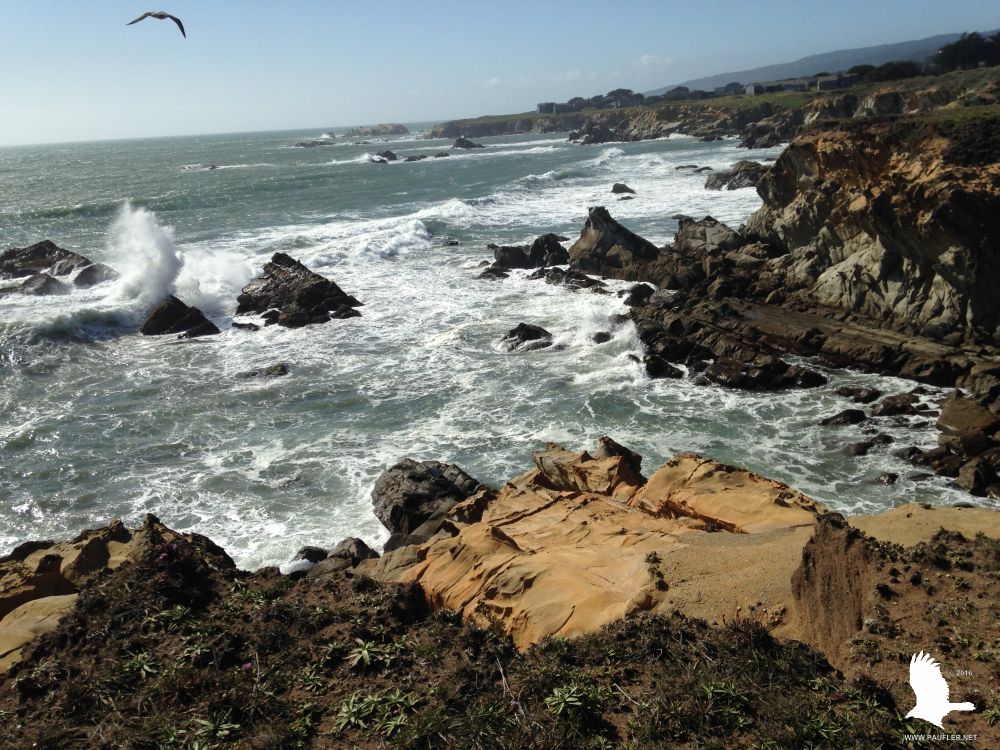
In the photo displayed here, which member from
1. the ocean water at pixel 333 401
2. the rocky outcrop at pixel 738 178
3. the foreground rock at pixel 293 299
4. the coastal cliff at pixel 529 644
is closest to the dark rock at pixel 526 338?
the ocean water at pixel 333 401

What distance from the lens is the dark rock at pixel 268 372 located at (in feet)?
74.9

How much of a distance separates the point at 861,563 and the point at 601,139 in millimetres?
119345

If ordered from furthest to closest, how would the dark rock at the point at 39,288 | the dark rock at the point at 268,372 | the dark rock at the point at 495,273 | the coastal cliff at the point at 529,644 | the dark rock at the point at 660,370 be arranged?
1. the dark rock at the point at 495,273
2. the dark rock at the point at 39,288
3. the dark rock at the point at 268,372
4. the dark rock at the point at 660,370
5. the coastal cliff at the point at 529,644

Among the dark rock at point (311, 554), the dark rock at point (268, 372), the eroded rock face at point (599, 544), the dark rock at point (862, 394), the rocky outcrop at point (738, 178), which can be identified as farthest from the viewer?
the rocky outcrop at point (738, 178)

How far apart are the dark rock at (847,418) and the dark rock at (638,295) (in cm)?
1055

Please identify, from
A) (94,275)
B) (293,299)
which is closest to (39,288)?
(94,275)

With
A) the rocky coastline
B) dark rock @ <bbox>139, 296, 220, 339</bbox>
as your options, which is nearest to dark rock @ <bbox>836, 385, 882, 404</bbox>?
the rocky coastline

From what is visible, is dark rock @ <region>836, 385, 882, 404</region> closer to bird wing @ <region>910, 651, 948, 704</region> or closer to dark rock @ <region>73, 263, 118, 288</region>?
bird wing @ <region>910, 651, 948, 704</region>

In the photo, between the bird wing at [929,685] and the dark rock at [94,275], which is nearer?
the bird wing at [929,685]

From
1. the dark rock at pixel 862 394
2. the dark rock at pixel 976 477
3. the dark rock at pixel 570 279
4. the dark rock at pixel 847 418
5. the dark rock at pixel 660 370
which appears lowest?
the dark rock at pixel 976 477

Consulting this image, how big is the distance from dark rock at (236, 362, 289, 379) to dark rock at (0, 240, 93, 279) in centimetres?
1841

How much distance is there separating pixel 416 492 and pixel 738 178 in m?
44.4

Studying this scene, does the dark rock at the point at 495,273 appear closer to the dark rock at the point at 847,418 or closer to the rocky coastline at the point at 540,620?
the dark rock at the point at 847,418

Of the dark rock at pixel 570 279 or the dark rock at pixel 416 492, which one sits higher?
the dark rock at pixel 570 279
